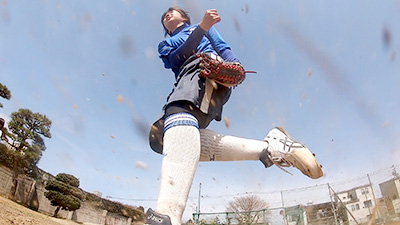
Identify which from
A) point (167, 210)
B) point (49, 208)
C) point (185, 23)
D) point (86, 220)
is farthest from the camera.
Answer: point (86, 220)

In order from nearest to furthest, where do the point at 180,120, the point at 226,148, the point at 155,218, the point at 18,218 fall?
the point at 155,218 < the point at 180,120 < the point at 226,148 < the point at 18,218

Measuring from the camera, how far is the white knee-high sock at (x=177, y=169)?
3.20 ft

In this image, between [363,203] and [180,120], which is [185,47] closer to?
[180,120]

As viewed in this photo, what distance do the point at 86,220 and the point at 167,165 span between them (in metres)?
20.5

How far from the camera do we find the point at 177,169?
1.07 m

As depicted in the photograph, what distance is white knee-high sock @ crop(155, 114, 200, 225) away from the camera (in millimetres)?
977

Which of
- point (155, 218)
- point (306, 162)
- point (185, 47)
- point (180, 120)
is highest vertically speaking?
point (185, 47)

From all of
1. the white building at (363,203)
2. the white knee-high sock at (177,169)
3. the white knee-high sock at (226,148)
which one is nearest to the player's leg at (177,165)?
the white knee-high sock at (177,169)

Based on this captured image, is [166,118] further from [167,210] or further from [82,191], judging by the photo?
[82,191]

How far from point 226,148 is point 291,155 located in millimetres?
333

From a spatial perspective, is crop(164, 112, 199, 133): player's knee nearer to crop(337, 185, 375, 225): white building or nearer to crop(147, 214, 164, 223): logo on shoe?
crop(147, 214, 164, 223): logo on shoe

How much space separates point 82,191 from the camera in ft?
62.9

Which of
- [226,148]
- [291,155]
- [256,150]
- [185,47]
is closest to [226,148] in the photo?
[226,148]

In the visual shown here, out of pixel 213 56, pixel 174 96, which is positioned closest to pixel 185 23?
pixel 213 56
